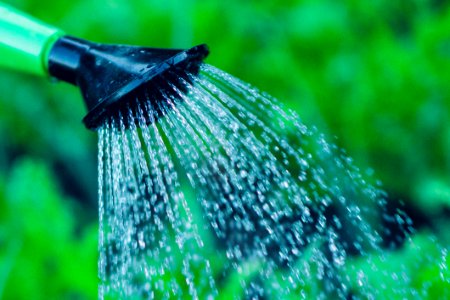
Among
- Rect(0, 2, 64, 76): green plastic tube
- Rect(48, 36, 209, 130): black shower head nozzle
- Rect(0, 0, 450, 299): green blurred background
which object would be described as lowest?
Rect(48, 36, 209, 130): black shower head nozzle

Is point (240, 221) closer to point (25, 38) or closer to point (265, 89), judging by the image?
point (265, 89)

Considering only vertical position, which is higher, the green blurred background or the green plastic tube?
the green blurred background

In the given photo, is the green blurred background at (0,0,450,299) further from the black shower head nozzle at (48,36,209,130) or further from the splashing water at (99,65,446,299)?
the black shower head nozzle at (48,36,209,130)

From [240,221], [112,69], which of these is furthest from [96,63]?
[240,221]

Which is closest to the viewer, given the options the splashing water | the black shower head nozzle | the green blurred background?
the black shower head nozzle

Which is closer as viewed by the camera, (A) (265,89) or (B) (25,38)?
(B) (25,38)

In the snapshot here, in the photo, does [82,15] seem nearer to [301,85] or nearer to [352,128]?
[301,85]

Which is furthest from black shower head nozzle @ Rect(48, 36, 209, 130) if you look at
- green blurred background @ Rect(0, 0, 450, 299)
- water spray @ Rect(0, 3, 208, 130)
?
green blurred background @ Rect(0, 0, 450, 299)

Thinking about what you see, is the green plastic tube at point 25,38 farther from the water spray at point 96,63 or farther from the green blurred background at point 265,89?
the green blurred background at point 265,89

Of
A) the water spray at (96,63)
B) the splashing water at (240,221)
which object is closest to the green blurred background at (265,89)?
the splashing water at (240,221)
